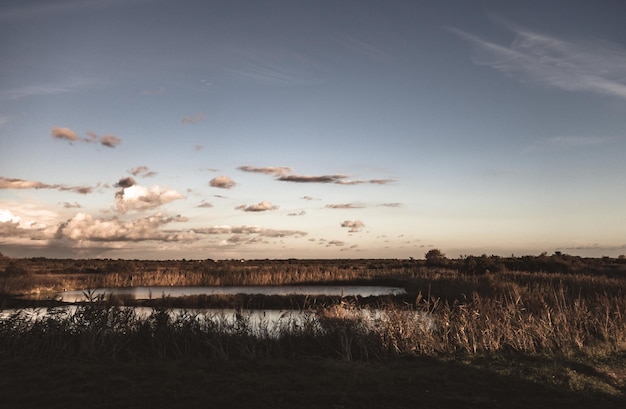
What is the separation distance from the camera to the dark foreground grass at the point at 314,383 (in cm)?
954

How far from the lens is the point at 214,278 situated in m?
52.3

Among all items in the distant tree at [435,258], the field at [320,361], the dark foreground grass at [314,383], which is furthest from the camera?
the distant tree at [435,258]

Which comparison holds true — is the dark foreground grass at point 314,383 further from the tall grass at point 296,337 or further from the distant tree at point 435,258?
the distant tree at point 435,258

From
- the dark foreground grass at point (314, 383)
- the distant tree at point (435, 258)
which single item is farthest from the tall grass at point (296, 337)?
the distant tree at point (435, 258)

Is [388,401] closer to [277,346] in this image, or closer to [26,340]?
[277,346]

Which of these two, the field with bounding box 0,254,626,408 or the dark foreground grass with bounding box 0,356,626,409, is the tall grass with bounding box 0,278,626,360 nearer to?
the field with bounding box 0,254,626,408

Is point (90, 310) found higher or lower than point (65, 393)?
higher

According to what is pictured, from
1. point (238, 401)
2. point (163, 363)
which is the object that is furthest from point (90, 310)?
point (238, 401)

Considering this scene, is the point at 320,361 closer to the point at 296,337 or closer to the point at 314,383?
the point at 314,383

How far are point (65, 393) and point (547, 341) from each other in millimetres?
12125

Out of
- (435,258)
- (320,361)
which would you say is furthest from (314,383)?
(435,258)

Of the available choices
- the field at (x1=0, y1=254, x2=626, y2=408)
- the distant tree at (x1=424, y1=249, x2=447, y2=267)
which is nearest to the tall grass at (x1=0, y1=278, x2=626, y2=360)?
the field at (x1=0, y1=254, x2=626, y2=408)

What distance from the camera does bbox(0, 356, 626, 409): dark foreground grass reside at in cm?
954

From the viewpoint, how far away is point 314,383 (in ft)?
35.3
